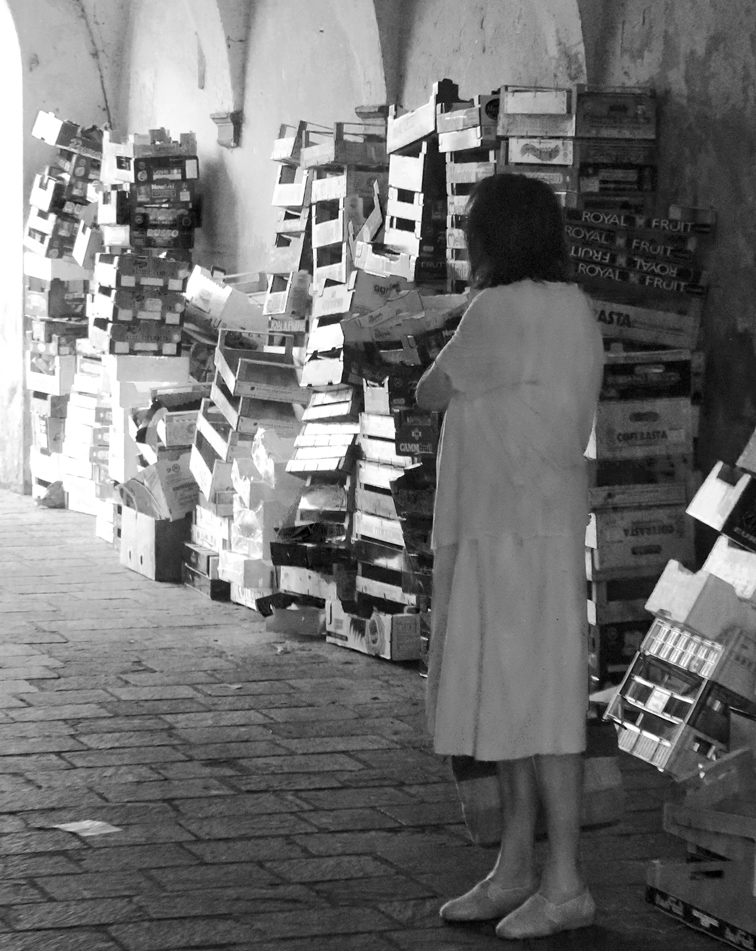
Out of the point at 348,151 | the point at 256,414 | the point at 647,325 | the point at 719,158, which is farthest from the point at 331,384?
the point at 719,158

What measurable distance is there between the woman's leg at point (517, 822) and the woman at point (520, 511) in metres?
0.05

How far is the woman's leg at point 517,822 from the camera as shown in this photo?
3.60 m

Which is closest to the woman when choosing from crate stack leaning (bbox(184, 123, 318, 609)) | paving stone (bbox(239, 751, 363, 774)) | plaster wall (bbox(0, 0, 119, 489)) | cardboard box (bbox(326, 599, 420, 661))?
paving stone (bbox(239, 751, 363, 774))

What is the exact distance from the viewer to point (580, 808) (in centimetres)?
363

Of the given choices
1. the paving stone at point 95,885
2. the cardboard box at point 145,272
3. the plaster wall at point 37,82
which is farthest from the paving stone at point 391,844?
the plaster wall at point 37,82

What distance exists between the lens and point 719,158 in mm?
6098

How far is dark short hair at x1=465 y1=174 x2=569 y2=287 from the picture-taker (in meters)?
3.46

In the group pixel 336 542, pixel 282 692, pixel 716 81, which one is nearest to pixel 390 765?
pixel 282 692

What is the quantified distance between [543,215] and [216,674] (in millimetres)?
3656

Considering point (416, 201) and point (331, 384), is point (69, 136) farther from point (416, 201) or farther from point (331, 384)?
point (416, 201)

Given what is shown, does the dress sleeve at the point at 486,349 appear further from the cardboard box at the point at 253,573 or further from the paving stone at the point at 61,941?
the cardboard box at the point at 253,573

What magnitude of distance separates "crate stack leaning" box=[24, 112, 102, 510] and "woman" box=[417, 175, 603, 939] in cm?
909

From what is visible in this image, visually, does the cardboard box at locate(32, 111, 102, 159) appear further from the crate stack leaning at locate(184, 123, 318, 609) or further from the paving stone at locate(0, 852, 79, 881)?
the paving stone at locate(0, 852, 79, 881)

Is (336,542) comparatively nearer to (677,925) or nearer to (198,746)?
(198,746)
